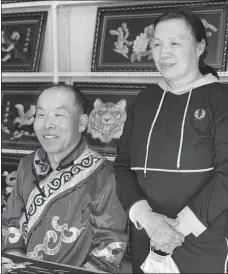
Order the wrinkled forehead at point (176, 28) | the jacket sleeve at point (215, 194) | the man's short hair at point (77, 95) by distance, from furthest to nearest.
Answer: the man's short hair at point (77, 95) < the wrinkled forehead at point (176, 28) < the jacket sleeve at point (215, 194)

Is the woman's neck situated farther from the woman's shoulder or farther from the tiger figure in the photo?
the tiger figure

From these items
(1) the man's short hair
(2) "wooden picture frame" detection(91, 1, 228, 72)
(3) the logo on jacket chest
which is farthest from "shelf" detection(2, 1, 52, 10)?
(3) the logo on jacket chest

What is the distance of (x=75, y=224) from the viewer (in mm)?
1911

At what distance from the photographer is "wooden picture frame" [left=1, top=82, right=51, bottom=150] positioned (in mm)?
2615

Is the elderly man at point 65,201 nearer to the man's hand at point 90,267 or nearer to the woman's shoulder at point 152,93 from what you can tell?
the man's hand at point 90,267

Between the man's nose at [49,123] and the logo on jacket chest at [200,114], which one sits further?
the man's nose at [49,123]

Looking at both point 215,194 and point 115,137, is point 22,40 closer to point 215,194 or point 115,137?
point 115,137

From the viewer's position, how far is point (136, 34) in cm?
227

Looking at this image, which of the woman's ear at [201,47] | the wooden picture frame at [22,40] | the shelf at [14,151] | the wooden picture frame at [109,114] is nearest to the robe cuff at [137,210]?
the woman's ear at [201,47]

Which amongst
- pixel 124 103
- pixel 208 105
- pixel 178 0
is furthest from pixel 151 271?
pixel 178 0

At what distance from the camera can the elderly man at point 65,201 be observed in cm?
187

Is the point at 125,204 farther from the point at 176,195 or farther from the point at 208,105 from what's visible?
the point at 208,105

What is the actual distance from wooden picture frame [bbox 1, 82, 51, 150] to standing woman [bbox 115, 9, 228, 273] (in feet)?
3.34

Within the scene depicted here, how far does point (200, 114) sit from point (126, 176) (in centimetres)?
36
